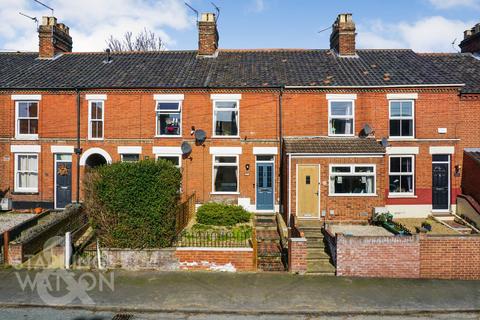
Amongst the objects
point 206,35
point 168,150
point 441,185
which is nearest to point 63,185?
point 168,150

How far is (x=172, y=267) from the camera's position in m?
11.4

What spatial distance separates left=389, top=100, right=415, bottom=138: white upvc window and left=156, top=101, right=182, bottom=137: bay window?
10.6 metres

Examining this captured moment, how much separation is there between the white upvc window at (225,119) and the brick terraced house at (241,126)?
0.05 m

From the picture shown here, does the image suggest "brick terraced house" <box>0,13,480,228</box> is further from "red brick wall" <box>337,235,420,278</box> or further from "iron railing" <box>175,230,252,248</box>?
"red brick wall" <box>337,235,420,278</box>

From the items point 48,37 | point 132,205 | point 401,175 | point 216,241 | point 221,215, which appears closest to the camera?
point 132,205

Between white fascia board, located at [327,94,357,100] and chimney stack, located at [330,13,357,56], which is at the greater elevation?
chimney stack, located at [330,13,357,56]

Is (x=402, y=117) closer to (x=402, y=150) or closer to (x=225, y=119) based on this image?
(x=402, y=150)

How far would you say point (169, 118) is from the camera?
1833 cm

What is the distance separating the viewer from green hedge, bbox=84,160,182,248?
1165 cm

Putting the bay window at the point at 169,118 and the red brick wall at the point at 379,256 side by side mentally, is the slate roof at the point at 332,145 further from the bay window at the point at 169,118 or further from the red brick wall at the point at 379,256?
the bay window at the point at 169,118

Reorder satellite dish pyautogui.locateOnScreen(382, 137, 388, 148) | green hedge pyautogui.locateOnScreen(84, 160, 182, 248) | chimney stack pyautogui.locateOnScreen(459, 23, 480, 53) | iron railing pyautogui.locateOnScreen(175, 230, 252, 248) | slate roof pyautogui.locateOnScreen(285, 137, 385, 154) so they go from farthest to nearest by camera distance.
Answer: chimney stack pyautogui.locateOnScreen(459, 23, 480, 53)
satellite dish pyautogui.locateOnScreen(382, 137, 388, 148)
slate roof pyautogui.locateOnScreen(285, 137, 385, 154)
iron railing pyautogui.locateOnScreen(175, 230, 252, 248)
green hedge pyautogui.locateOnScreen(84, 160, 182, 248)

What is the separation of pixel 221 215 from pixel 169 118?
19.6 feet

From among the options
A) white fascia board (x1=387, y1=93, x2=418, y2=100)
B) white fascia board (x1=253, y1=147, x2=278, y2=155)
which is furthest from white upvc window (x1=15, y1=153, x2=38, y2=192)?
white fascia board (x1=387, y1=93, x2=418, y2=100)

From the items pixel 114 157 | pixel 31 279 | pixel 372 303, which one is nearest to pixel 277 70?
pixel 114 157
